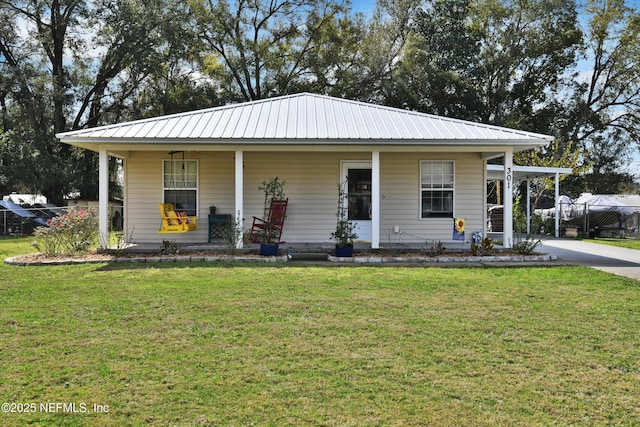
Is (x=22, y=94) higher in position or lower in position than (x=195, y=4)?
lower

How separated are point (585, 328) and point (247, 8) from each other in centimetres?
2487

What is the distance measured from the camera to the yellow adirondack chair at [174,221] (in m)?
9.89

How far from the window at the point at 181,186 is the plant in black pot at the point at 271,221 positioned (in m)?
1.68

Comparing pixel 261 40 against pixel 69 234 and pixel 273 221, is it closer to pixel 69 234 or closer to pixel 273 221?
pixel 273 221

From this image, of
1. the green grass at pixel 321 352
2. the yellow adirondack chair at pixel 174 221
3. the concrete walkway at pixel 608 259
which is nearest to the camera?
the green grass at pixel 321 352

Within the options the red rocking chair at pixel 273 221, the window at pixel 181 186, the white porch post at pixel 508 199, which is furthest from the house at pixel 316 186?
the white porch post at pixel 508 199

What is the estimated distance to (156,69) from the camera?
22078mm

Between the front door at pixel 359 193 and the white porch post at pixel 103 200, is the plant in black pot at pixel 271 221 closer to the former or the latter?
the front door at pixel 359 193

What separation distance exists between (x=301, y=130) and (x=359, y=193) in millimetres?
2279

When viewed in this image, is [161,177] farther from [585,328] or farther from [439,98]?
[439,98]

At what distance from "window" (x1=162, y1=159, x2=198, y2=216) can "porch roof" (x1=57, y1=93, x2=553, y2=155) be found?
1160mm

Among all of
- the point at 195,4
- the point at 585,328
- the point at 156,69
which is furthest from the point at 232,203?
the point at 195,4

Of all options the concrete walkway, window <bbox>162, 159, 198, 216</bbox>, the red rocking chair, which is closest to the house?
window <bbox>162, 159, 198, 216</bbox>

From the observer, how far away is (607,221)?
1758cm
